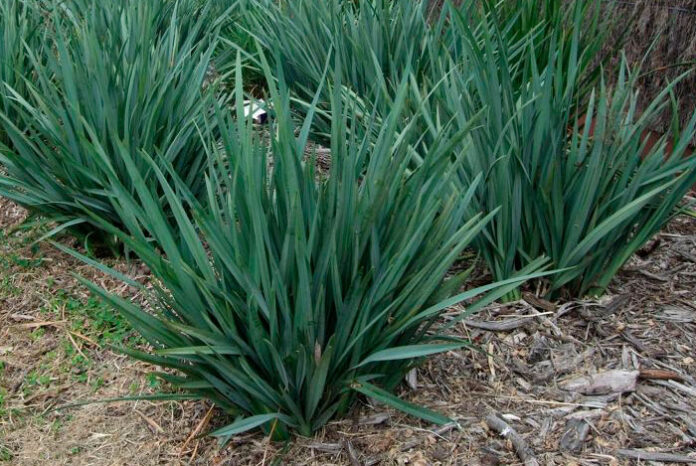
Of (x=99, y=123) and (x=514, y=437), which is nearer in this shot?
(x=514, y=437)

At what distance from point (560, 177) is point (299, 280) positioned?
1.07 meters

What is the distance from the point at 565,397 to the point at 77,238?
82.0 inches

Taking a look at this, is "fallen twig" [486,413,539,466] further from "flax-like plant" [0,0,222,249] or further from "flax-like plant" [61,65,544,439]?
"flax-like plant" [0,0,222,249]

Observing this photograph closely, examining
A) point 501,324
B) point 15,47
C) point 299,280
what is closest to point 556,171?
point 501,324

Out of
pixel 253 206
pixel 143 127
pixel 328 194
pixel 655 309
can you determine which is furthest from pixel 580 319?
pixel 143 127

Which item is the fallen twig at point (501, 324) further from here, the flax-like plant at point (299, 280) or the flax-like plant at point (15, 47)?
the flax-like plant at point (15, 47)

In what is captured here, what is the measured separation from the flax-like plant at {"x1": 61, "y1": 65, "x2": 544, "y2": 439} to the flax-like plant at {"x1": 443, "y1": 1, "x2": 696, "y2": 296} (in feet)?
1.65

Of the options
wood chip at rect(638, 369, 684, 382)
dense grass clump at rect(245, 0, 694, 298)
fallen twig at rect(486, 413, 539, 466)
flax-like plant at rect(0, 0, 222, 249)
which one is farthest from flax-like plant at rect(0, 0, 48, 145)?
wood chip at rect(638, 369, 684, 382)

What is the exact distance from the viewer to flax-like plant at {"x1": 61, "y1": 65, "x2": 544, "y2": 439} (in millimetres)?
2012

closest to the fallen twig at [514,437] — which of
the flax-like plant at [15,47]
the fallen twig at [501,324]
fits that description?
the fallen twig at [501,324]

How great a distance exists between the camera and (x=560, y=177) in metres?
2.62

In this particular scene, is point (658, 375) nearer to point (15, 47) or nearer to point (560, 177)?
point (560, 177)

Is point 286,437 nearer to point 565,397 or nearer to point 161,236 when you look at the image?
point 161,236

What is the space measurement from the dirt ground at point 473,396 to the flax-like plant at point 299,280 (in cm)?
17
